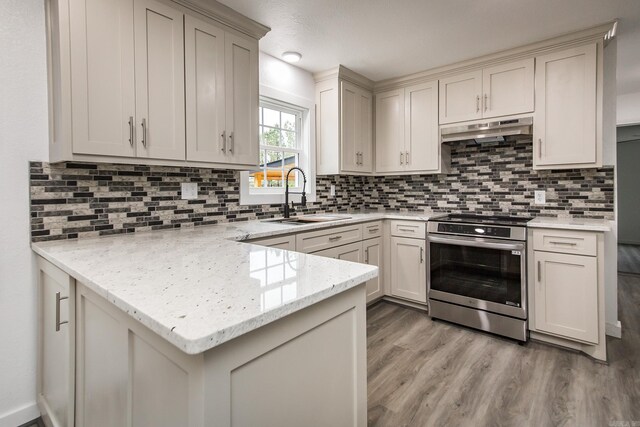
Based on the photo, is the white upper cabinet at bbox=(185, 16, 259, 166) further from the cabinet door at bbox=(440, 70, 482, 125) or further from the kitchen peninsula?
the cabinet door at bbox=(440, 70, 482, 125)

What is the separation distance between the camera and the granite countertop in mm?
674

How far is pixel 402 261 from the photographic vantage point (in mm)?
3225

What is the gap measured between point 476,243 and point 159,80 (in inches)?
98.6

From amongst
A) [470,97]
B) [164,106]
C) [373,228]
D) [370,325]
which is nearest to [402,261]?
[373,228]

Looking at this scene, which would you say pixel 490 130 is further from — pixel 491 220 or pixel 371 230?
pixel 371 230

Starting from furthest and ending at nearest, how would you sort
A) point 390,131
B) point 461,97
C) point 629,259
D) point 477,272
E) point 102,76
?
point 629,259, point 390,131, point 461,97, point 477,272, point 102,76

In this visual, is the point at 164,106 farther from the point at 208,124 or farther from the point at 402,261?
the point at 402,261

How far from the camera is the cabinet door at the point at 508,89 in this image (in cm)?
277

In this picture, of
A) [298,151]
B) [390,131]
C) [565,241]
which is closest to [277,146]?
[298,151]

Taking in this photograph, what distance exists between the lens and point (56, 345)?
1.47m

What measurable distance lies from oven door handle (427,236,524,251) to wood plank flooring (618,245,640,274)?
3.15 m

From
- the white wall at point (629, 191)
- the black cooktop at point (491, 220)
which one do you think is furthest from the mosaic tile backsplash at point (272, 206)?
the white wall at point (629, 191)

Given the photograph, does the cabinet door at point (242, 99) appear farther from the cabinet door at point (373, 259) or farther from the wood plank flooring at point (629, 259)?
the wood plank flooring at point (629, 259)

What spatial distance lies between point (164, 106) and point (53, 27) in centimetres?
57
